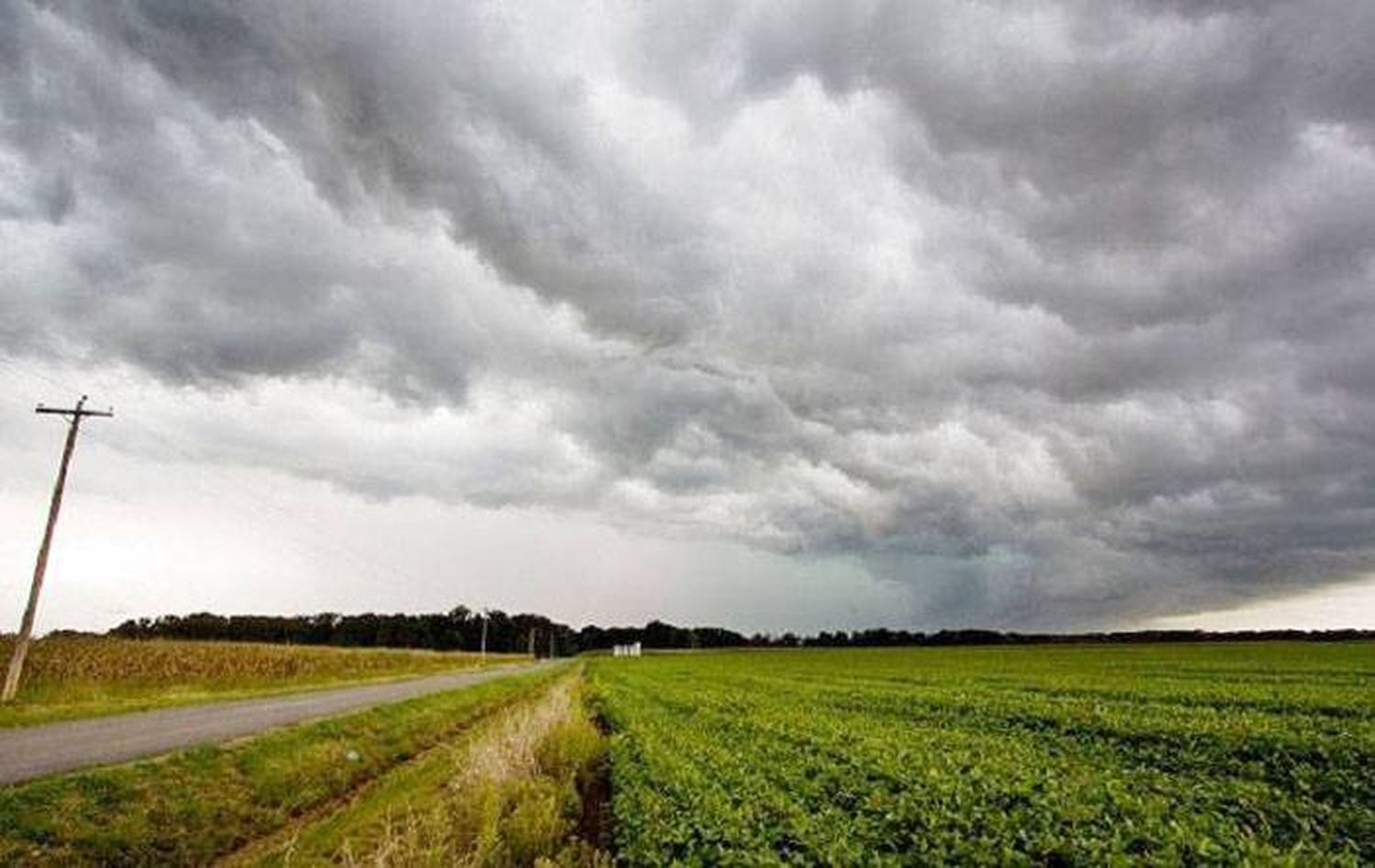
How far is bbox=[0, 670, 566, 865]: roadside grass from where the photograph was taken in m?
12.8

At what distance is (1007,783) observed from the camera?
11.8 m

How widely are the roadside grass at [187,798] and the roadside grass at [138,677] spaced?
10071mm

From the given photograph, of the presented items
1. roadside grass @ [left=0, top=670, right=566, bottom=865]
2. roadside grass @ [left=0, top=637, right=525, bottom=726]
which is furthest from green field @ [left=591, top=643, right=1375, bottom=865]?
roadside grass @ [left=0, top=637, right=525, bottom=726]

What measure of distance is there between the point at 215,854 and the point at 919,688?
28.9 metres

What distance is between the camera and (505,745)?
17.2 m

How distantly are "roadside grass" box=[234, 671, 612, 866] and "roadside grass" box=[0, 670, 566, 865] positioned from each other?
777mm

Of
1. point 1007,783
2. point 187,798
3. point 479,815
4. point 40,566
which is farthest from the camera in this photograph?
point 40,566

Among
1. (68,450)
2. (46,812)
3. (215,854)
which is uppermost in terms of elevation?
(68,450)

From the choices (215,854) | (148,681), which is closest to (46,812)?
(215,854)

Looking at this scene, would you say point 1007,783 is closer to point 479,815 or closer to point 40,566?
point 479,815

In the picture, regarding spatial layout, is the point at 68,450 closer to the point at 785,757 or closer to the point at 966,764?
the point at 785,757

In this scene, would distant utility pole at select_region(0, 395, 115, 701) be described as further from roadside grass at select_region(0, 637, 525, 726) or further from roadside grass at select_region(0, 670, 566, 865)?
roadside grass at select_region(0, 670, 566, 865)

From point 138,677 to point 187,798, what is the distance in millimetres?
27849

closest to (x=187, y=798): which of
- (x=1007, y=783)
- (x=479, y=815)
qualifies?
(x=479, y=815)
